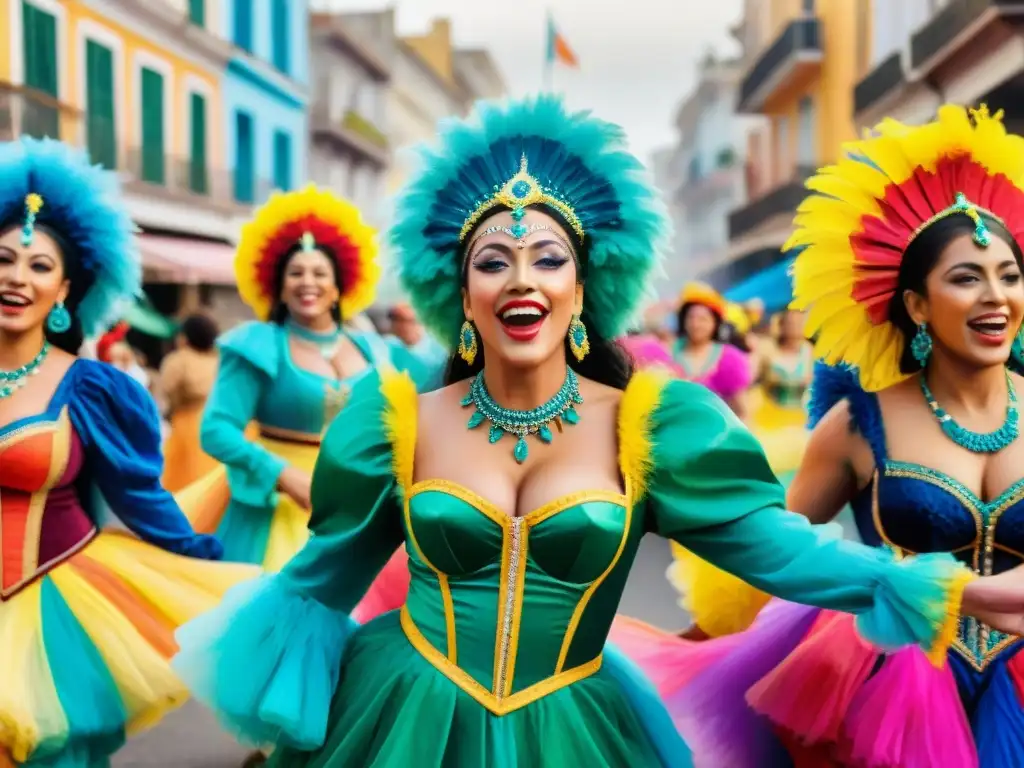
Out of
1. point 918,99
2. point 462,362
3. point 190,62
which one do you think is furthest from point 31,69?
point 462,362

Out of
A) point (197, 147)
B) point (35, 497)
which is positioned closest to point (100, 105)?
point (197, 147)

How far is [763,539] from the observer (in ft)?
8.51

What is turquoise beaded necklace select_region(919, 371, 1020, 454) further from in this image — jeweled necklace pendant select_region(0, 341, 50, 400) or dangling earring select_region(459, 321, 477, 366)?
jeweled necklace pendant select_region(0, 341, 50, 400)

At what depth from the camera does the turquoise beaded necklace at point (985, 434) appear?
3084mm

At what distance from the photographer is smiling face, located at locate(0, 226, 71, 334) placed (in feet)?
12.2

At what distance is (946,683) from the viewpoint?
297 cm

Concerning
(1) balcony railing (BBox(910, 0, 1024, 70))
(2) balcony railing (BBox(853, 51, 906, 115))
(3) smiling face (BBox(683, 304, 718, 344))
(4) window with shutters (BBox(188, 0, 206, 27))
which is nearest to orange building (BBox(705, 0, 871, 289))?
(2) balcony railing (BBox(853, 51, 906, 115))

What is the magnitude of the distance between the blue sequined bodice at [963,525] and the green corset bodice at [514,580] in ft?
2.68

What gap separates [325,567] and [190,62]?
2145 cm

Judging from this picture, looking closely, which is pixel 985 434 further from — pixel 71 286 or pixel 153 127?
pixel 153 127

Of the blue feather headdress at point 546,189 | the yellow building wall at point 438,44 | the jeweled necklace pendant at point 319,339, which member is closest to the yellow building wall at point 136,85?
the jeweled necklace pendant at point 319,339

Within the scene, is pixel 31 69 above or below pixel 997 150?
above

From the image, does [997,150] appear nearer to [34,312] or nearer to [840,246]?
[840,246]

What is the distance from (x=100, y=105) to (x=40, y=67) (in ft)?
7.79
